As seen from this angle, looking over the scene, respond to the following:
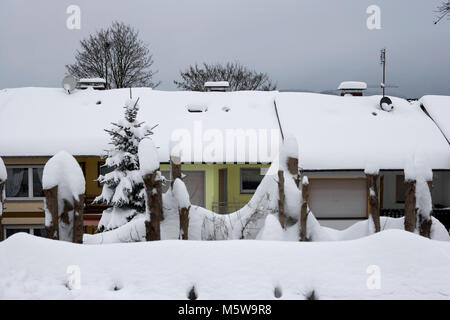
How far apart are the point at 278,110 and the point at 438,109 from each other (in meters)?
7.42

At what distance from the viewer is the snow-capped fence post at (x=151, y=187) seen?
6.97 meters

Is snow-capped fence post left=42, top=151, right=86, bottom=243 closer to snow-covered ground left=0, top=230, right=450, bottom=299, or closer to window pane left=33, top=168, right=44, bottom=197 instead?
snow-covered ground left=0, top=230, right=450, bottom=299

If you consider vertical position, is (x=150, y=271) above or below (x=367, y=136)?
below

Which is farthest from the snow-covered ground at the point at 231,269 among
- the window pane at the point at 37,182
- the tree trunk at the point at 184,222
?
the window pane at the point at 37,182

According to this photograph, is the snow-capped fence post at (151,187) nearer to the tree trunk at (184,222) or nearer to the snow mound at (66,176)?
the tree trunk at (184,222)

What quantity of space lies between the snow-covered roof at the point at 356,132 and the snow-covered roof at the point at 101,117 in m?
1.46

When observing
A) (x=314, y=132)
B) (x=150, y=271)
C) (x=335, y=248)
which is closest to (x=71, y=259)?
(x=150, y=271)

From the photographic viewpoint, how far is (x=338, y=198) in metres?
15.7

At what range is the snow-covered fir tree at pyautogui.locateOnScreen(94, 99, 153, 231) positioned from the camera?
12195 millimetres

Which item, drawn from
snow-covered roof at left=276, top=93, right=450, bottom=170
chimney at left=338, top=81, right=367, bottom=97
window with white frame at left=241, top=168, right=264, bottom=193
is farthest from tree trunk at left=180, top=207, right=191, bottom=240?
chimney at left=338, top=81, right=367, bottom=97

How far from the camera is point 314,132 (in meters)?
16.4

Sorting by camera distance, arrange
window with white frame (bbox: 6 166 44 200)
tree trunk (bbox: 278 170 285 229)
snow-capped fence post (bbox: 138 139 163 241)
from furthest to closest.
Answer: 1. window with white frame (bbox: 6 166 44 200)
2. tree trunk (bbox: 278 170 285 229)
3. snow-capped fence post (bbox: 138 139 163 241)

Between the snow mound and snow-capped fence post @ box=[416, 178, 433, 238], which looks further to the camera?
snow-capped fence post @ box=[416, 178, 433, 238]
